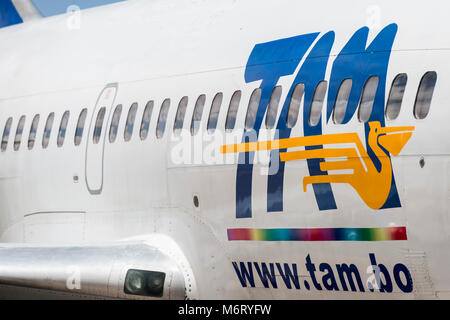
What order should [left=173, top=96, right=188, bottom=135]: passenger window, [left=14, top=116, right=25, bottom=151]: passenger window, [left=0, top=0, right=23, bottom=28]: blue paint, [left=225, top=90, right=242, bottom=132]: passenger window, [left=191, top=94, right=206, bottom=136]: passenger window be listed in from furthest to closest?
[left=0, top=0, right=23, bottom=28]: blue paint
[left=14, top=116, right=25, bottom=151]: passenger window
[left=173, top=96, right=188, bottom=135]: passenger window
[left=191, top=94, right=206, bottom=136]: passenger window
[left=225, top=90, right=242, bottom=132]: passenger window

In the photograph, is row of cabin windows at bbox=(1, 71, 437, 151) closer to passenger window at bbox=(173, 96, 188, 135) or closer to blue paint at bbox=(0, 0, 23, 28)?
passenger window at bbox=(173, 96, 188, 135)

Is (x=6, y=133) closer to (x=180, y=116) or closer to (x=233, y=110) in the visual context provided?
(x=180, y=116)

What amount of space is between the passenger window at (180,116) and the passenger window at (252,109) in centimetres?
122

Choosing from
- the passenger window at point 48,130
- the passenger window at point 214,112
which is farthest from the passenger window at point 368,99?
the passenger window at point 48,130

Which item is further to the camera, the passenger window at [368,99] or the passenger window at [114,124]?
the passenger window at [114,124]

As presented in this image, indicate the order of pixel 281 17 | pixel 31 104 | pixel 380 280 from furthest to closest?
1. pixel 31 104
2. pixel 281 17
3. pixel 380 280

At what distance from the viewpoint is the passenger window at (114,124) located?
11.5 metres

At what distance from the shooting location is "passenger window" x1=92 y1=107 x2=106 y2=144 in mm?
11820

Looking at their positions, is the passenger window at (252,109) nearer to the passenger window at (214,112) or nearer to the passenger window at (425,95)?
the passenger window at (214,112)

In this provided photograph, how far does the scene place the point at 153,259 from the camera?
1012 centimetres

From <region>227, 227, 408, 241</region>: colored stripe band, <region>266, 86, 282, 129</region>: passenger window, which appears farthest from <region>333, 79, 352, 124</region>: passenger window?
<region>227, 227, 408, 241</region>: colored stripe band
